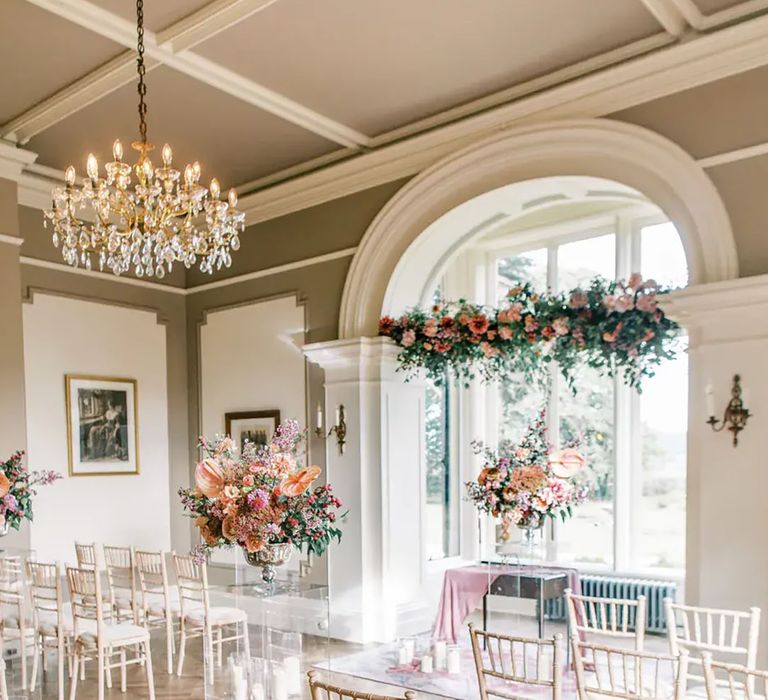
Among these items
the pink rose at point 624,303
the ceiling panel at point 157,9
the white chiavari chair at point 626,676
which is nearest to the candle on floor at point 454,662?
the white chiavari chair at point 626,676

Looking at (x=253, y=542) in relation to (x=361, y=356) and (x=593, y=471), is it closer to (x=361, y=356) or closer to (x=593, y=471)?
(x=361, y=356)

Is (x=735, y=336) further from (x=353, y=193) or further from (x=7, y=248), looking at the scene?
(x=7, y=248)

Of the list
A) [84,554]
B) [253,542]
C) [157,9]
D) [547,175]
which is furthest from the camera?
[84,554]

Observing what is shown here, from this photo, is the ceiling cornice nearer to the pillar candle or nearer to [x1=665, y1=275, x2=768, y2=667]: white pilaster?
[x1=665, y1=275, x2=768, y2=667]: white pilaster

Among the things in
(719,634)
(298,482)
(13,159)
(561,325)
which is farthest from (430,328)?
(13,159)

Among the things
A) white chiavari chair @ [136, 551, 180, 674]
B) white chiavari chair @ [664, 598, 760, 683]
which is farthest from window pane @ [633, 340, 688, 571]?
white chiavari chair @ [136, 551, 180, 674]

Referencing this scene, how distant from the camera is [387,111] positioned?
5383mm

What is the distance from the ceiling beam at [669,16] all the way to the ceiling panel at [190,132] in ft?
8.45

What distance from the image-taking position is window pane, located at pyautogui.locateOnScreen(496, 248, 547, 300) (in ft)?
25.3

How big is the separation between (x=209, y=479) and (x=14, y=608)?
9.76 ft

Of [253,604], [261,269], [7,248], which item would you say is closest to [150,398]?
[261,269]

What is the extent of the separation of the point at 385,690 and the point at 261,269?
3940 millimetres

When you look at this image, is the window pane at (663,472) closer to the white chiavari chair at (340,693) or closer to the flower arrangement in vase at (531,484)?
the flower arrangement in vase at (531,484)

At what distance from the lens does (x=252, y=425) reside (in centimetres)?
704
